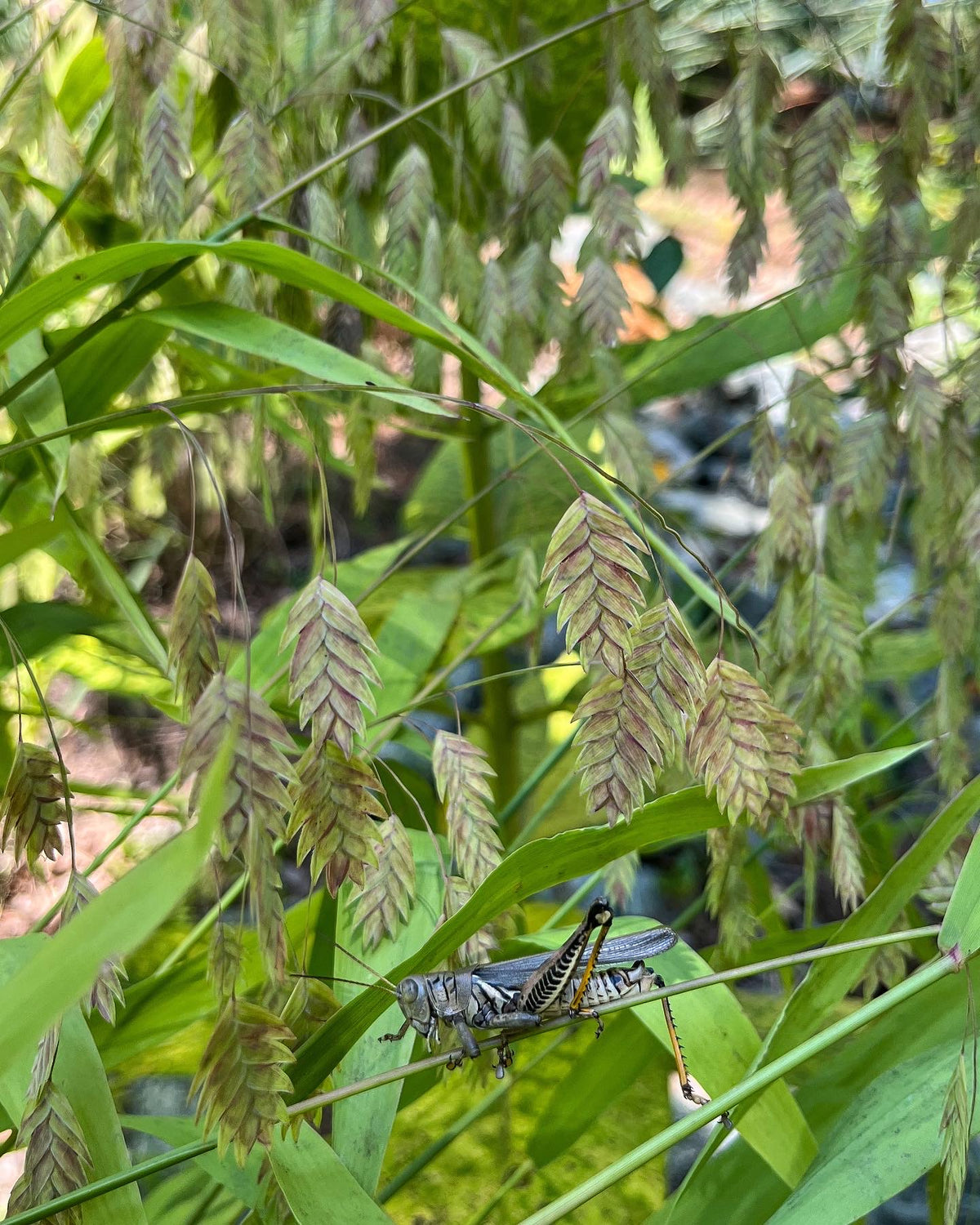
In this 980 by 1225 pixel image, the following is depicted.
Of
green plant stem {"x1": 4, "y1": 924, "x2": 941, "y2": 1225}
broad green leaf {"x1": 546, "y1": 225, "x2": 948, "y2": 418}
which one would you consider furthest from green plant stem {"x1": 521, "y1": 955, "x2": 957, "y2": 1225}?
broad green leaf {"x1": 546, "y1": 225, "x2": 948, "y2": 418}

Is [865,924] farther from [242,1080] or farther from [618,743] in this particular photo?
[242,1080]

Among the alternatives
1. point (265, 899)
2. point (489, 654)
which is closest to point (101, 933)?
point (265, 899)

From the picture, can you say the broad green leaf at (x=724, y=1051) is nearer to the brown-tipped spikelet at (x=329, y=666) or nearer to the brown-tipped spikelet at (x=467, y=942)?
the brown-tipped spikelet at (x=467, y=942)

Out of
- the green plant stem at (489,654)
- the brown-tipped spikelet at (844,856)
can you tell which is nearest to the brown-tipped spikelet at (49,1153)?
the brown-tipped spikelet at (844,856)

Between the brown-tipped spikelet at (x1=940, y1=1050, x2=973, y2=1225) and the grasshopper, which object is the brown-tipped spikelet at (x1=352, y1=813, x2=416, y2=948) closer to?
the grasshopper

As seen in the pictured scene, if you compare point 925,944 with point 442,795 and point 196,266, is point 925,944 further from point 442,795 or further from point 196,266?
point 196,266

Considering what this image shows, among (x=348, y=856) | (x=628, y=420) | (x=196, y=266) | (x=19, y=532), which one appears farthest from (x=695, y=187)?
(x=348, y=856)
